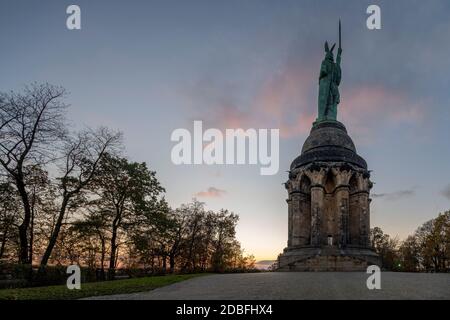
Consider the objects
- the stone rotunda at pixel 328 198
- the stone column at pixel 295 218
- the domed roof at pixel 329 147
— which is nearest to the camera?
the stone rotunda at pixel 328 198

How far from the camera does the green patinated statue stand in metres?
39.7

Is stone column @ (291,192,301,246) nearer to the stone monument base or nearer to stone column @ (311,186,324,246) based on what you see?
stone column @ (311,186,324,246)

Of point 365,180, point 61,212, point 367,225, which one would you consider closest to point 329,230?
point 367,225

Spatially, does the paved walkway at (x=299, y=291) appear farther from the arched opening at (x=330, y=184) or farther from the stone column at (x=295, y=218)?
the arched opening at (x=330, y=184)

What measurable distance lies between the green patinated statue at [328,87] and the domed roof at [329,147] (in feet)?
6.05

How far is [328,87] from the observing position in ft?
132

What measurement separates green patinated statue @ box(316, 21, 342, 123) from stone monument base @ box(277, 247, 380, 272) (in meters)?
16.6

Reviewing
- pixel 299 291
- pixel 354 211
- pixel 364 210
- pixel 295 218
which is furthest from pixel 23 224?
pixel 364 210

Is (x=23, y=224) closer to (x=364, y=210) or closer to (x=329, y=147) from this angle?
(x=329, y=147)

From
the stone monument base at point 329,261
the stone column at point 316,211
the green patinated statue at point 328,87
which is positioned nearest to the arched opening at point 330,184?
the stone column at point 316,211

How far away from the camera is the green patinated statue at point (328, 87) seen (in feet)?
130

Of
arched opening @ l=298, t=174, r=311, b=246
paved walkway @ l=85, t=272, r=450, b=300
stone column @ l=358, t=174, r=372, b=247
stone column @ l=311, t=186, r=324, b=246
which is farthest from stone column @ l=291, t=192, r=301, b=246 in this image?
paved walkway @ l=85, t=272, r=450, b=300
